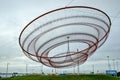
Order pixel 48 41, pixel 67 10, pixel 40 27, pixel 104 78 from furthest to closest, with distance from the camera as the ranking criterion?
pixel 48 41 < pixel 104 78 < pixel 40 27 < pixel 67 10

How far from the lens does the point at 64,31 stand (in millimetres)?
24578

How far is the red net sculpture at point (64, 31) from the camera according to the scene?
1970 centimetres

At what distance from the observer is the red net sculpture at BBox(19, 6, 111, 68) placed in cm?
1970

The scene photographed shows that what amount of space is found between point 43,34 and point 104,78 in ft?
23.9

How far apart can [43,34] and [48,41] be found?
2.06 m

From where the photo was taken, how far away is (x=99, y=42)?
2592 cm

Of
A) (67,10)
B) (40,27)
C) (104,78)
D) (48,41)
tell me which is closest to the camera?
(67,10)

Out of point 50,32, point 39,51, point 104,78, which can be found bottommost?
point 104,78

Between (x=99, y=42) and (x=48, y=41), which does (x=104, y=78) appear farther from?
(x=48, y=41)

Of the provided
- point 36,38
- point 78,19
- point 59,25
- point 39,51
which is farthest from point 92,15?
point 39,51

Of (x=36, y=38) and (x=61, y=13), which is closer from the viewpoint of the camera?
(x=61, y=13)

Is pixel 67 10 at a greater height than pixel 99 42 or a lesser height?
greater

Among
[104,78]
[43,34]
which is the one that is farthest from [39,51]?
[104,78]

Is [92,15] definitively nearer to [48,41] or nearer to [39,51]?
[48,41]
